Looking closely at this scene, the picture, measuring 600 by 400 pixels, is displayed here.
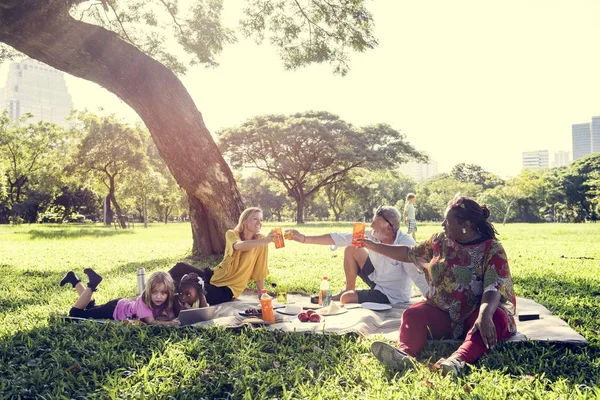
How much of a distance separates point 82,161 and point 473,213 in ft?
89.3

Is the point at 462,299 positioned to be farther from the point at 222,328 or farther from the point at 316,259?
the point at 316,259

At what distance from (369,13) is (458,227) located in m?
6.94

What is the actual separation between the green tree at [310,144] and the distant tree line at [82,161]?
221 inches

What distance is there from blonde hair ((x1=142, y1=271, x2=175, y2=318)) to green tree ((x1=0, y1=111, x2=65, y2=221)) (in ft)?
110

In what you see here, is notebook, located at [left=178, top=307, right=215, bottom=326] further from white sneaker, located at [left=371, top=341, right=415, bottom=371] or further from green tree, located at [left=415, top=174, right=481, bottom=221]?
green tree, located at [left=415, top=174, right=481, bottom=221]

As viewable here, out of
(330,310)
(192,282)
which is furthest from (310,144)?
(330,310)

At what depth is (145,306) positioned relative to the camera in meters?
4.57

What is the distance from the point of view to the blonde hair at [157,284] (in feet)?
14.8

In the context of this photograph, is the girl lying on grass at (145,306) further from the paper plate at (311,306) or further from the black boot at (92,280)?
the paper plate at (311,306)

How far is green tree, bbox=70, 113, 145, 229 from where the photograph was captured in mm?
26938

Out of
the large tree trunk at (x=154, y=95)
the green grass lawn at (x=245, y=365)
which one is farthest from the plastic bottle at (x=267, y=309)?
the large tree trunk at (x=154, y=95)

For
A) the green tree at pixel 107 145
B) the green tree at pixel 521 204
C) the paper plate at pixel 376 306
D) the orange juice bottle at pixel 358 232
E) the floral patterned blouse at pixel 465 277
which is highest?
the green tree at pixel 107 145

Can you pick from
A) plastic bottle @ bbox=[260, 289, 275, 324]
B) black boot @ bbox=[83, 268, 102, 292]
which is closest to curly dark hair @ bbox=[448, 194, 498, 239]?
plastic bottle @ bbox=[260, 289, 275, 324]

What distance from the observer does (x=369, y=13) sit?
370 inches
